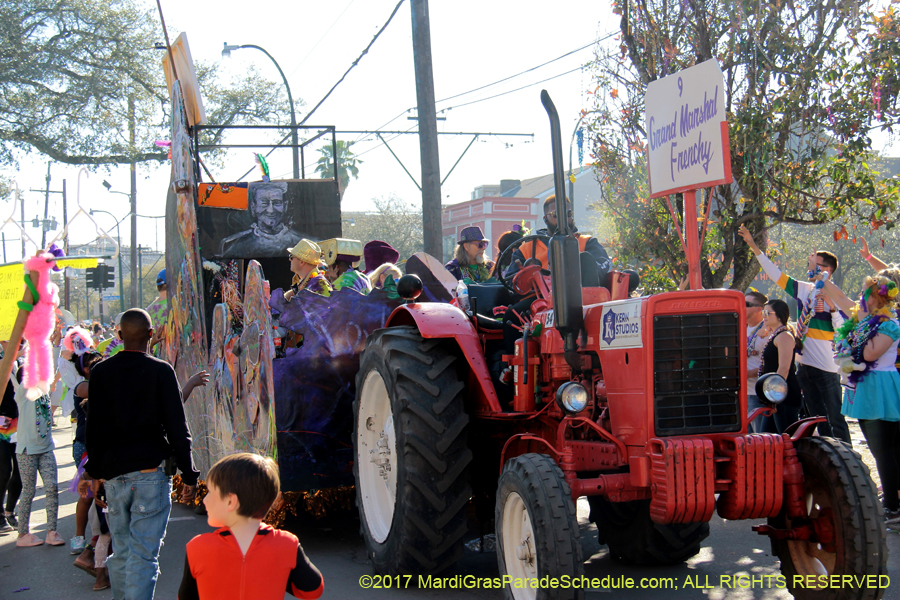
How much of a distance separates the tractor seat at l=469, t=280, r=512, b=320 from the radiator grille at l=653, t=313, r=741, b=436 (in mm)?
1398

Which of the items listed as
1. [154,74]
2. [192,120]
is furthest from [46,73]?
[192,120]

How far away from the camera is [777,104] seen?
713 cm

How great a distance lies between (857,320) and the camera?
617 cm

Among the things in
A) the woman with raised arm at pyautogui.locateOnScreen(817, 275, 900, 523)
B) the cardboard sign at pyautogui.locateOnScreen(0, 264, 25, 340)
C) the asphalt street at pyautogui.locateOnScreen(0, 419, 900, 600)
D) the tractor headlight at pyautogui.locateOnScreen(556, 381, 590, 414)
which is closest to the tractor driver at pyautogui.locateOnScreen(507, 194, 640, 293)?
the tractor headlight at pyautogui.locateOnScreen(556, 381, 590, 414)

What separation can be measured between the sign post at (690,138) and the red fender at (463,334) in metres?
1.25

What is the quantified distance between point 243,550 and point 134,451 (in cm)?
184

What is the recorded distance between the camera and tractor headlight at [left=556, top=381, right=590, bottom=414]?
3721 millimetres

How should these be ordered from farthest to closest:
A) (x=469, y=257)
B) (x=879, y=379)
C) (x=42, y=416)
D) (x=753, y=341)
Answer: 1. (x=469, y=257)
2. (x=753, y=341)
3. (x=42, y=416)
4. (x=879, y=379)

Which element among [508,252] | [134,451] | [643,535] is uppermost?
[508,252]

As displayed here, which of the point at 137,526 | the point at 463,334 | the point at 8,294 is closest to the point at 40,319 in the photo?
the point at 137,526

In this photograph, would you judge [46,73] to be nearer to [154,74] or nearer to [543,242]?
[154,74]

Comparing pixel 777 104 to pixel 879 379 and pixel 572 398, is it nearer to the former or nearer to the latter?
pixel 879 379

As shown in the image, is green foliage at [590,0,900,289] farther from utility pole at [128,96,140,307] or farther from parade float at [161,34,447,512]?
utility pole at [128,96,140,307]

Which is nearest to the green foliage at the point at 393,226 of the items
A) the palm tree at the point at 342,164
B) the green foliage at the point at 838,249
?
the palm tree at the point at 342,164
